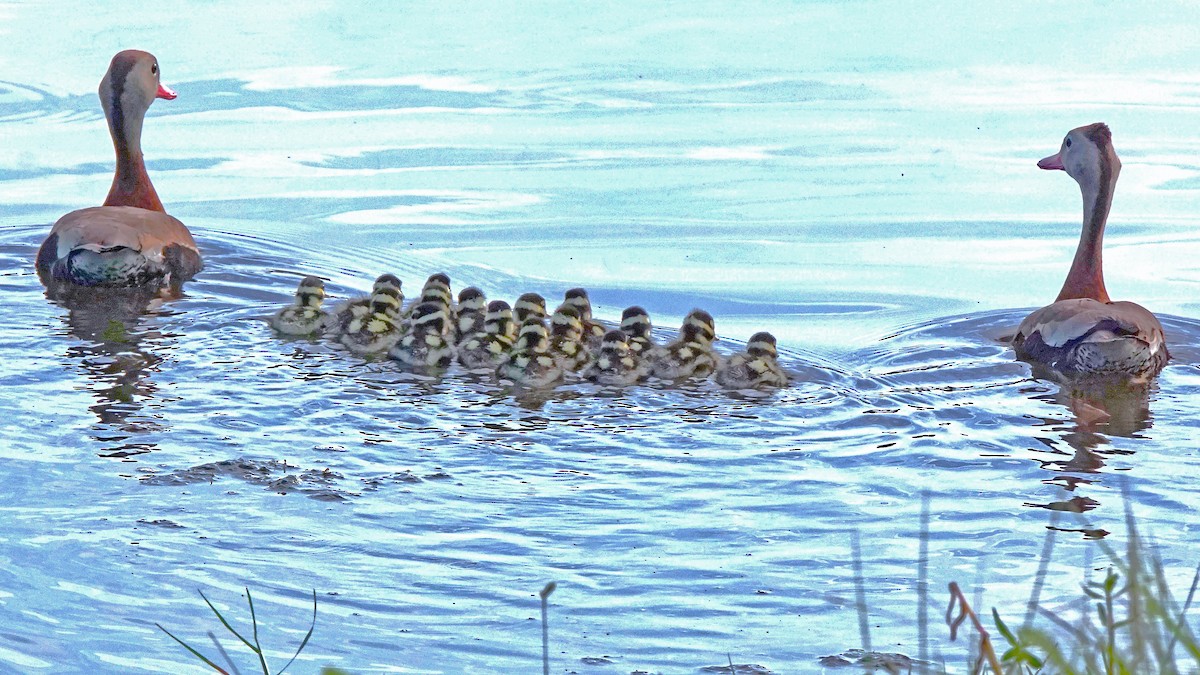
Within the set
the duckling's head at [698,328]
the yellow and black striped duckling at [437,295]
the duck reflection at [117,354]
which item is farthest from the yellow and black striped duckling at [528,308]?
the duck reflection at [117,354]

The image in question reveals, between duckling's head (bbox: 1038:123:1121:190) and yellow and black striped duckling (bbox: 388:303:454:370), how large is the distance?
4213 millimetres

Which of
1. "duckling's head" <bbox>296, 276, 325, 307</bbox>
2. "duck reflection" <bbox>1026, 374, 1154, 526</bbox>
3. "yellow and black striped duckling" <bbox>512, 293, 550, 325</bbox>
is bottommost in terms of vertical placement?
"duck reflection" <bbox>1026, 374, 1154, 526</bbox>

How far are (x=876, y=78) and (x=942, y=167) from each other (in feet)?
10.7

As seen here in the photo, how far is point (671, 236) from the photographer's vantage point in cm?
1234

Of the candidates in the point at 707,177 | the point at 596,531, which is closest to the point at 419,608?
the point at 596,531

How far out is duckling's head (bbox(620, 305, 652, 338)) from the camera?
9.29m

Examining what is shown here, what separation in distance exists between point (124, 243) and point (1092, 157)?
592cm

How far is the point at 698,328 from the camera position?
9.22m

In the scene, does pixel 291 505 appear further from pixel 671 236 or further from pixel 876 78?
pixel 876 78

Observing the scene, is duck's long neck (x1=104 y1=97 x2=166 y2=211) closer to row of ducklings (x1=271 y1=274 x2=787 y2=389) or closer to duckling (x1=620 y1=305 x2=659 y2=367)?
row of ducklings (x1=271 y1=274 x2=787 y2=389)

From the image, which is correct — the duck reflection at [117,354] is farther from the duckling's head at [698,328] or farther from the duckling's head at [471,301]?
the duckling's head at [698,328]

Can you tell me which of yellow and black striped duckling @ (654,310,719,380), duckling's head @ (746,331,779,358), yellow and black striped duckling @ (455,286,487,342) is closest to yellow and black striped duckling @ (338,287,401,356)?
yellow and black striped duckling @ (455,286,487,342)

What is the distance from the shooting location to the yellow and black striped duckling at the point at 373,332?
9.25 meters

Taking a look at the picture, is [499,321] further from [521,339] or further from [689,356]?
[689,356]
